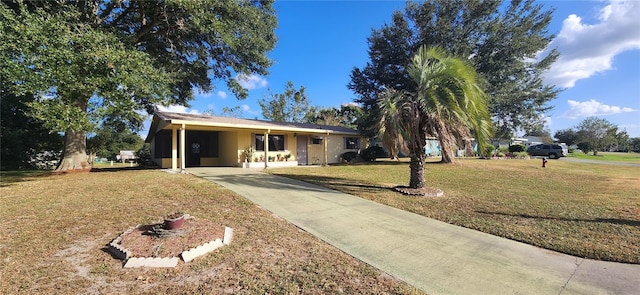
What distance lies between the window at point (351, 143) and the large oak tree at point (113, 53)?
329 inches

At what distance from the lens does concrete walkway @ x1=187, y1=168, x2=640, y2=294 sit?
11.0ft

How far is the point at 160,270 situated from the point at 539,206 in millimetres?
8422

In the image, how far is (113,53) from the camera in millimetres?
9203

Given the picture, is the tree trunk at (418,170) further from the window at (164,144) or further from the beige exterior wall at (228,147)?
the window at (164,144)

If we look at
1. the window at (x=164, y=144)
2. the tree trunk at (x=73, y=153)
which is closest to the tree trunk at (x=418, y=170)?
the window at (x=164, y=144)

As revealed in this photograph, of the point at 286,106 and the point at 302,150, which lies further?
the point at 286,106

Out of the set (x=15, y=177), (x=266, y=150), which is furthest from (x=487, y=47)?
(x=15, y=177)

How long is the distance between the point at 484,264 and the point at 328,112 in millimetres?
34636

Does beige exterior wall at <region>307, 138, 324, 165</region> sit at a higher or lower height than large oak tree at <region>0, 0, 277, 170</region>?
lower

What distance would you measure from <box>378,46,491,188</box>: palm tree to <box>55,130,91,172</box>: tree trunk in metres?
13.8

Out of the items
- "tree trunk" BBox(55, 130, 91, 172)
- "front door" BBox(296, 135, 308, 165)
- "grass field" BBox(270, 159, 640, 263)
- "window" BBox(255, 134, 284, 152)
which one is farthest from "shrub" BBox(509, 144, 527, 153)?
"tree trunk" BBox(55, 130, 91, 172)

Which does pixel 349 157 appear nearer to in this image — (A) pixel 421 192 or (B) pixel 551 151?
(A) pixel 421 192

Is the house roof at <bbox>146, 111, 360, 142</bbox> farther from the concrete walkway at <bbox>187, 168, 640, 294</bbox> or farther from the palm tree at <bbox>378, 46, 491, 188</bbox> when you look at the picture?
the palm tree at <bbox>378, 46, 491, 188</bbox>

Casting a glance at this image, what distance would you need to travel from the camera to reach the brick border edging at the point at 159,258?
11.5 feet
